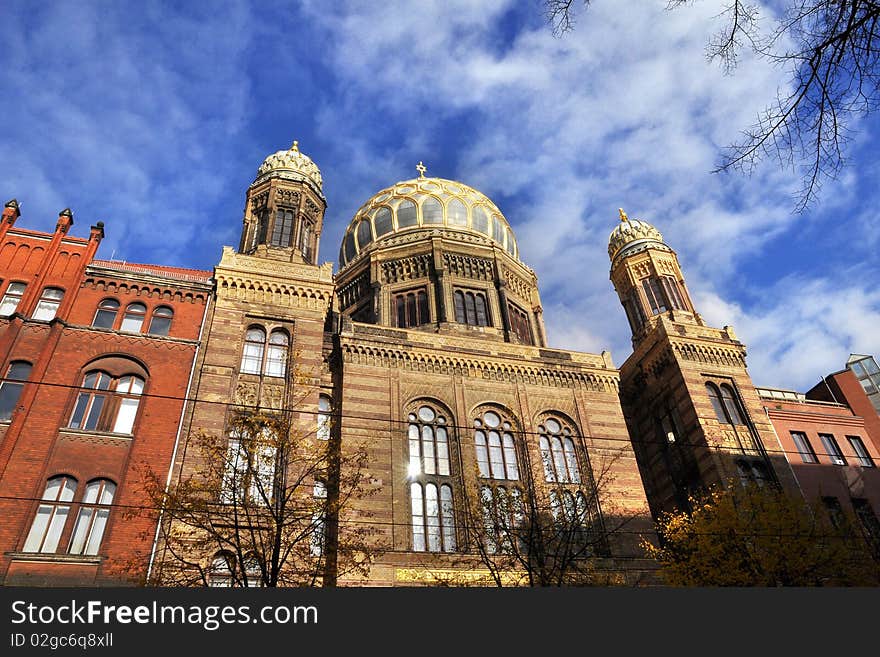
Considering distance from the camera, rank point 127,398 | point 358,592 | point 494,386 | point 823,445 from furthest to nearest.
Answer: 1. point 823,445
2. point 494,386
3. point 127,398
4. point 358,592

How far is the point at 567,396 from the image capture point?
27172 mm

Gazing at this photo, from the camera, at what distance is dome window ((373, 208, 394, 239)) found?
39.4m

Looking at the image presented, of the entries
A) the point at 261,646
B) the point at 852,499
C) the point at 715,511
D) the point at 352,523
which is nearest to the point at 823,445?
the point at 852,499

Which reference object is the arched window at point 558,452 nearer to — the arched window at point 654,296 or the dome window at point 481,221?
the arched window at point 654,296

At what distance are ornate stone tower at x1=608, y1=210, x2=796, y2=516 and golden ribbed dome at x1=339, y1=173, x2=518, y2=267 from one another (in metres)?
11.0

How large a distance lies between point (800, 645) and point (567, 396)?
1832 centimetres

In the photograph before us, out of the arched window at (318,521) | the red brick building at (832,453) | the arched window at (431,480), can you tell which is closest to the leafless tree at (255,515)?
the arched window at (318,521)

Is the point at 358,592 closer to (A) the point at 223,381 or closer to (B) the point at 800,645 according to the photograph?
(B) the point at 800,645

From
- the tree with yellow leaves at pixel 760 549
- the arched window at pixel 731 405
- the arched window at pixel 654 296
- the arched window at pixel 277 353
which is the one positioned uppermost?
the arched window at pixel 654 296

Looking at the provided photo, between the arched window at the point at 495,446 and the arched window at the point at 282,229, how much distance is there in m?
12.2

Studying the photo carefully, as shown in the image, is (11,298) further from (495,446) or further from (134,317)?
(495,446)

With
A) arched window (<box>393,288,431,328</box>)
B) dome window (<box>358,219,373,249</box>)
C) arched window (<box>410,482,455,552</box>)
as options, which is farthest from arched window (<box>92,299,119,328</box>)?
dome window (<box>358,219,373,249</box>)

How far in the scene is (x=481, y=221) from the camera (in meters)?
40.3

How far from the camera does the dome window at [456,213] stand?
129ft
